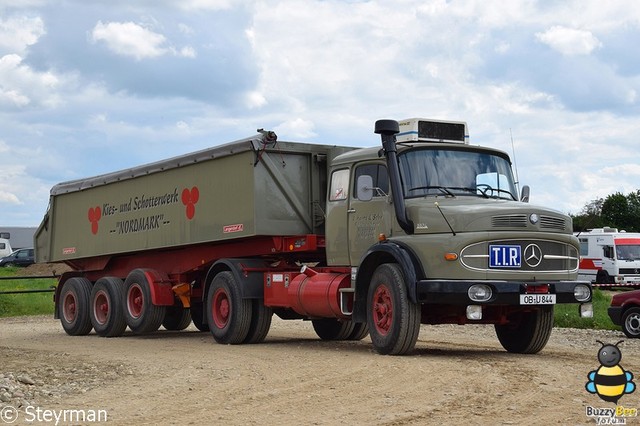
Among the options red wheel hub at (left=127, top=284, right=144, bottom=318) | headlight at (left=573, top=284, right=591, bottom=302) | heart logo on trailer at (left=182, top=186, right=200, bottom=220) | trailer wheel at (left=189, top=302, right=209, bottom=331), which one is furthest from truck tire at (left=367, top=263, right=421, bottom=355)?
trailer wheel at (left=189, top=302, right=209, bottom=331)

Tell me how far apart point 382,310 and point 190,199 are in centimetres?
582

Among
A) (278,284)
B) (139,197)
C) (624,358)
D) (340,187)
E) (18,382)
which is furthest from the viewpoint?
(139,197)

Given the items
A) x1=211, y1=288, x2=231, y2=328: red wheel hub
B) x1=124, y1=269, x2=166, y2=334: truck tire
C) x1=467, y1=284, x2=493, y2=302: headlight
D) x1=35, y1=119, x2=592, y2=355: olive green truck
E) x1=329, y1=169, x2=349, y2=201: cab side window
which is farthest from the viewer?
x1=124, y1=269, x2=166, y2=334: truck tire

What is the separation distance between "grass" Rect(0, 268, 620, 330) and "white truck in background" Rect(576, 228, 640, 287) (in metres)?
7.69

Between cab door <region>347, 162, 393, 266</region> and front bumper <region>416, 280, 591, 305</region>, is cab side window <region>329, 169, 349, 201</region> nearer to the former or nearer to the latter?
cab door <region>347, 162, 393, 266</region>

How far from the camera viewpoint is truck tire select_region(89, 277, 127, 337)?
800 inches

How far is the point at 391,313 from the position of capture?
13500 millimetres

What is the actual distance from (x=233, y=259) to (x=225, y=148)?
1931 millimetres

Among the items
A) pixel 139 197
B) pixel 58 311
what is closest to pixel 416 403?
pixel 139 197

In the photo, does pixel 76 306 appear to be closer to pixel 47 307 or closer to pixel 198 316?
pixel 198 316

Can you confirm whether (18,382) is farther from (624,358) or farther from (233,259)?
(624,358)

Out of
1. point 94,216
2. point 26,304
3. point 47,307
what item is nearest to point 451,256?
point 94,216

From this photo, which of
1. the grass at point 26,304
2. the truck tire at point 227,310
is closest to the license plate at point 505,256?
the truck tire at point 227,310

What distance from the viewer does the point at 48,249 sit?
23562mm
